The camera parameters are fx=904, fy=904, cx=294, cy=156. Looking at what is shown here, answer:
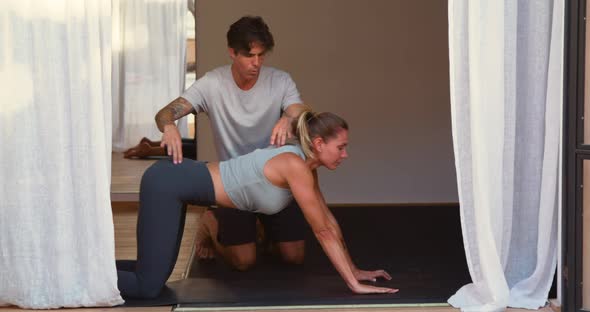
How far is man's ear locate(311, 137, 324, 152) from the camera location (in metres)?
3.93

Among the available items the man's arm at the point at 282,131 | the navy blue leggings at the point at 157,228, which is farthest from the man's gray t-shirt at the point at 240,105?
the navy blue leggings at the point at 157,228

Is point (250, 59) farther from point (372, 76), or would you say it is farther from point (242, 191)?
point (372, 76)

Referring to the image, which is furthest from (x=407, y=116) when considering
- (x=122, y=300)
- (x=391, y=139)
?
(x=122, y=300)

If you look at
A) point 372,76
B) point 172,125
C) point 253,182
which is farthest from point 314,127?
point 372,76

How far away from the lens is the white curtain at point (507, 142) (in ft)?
12.0

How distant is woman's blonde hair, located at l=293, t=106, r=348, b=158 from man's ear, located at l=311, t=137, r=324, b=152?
0.01 metres

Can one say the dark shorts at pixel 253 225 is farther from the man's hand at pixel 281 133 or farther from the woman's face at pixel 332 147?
the woman's face at pixel 332 147

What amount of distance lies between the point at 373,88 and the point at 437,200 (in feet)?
3.36

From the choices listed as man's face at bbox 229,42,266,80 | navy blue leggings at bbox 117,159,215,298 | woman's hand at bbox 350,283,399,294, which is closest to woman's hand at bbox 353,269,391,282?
woman's hand at bbox 350,283,399,294

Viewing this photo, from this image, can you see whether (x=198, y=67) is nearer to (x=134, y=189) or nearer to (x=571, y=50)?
(x=134, y=189)

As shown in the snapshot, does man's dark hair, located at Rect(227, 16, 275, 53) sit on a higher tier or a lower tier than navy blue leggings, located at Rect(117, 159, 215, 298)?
higher

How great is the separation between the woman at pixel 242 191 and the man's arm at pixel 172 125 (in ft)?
0.20

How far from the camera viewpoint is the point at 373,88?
7.14 meters

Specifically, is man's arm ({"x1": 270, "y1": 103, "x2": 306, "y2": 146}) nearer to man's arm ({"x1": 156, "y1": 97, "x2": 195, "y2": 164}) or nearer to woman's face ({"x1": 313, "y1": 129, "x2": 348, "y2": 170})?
woman's face ({"x1": 313, "y1": 129, "x2": 348, "y2": 170})
